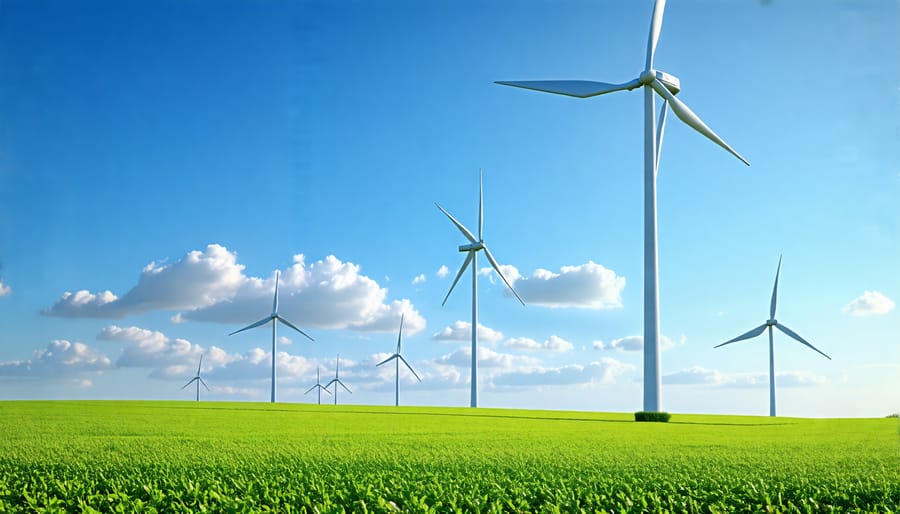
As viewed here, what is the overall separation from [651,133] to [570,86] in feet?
25.9

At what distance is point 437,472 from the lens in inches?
738

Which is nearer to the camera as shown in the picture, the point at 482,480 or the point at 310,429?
the point at 482,480

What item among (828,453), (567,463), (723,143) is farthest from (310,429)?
(723,143)

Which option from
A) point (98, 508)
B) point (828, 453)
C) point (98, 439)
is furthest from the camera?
point (98, 439)

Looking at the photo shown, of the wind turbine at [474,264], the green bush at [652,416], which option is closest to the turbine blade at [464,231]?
the wind turbine at [474,264]

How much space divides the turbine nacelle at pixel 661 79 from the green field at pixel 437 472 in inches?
1357

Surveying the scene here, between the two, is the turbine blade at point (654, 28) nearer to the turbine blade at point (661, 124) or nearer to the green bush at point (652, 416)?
the turbine blade at point (661, 124)

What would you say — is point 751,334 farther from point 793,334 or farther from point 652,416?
point 652,416

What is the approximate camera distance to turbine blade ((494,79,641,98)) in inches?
2463

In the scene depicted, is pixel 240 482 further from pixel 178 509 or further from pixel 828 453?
pixel 828 453

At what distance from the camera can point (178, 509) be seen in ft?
44.0

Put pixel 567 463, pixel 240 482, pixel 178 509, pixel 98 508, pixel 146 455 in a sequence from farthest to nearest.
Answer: pixel 146 455 < pixel 567 463 < pixel 240 482 < pixel 98 508 < pixel 178 509

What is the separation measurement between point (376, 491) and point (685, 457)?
14345 millimetres

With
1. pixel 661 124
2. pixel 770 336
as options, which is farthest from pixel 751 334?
pixel 661 124
